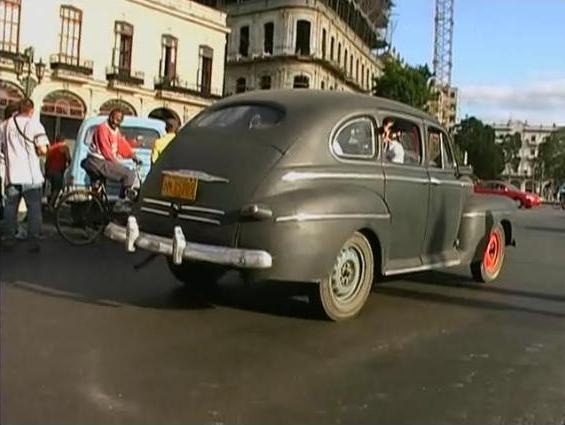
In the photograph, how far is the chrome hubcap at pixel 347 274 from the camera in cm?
640

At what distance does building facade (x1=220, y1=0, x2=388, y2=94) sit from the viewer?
59250mm

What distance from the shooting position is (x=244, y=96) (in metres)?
7.14

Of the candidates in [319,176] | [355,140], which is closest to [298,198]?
[319,176]

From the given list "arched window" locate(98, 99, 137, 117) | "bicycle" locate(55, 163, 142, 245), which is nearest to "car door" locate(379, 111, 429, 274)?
"bicycle" locate(55, 163, 142, 245)

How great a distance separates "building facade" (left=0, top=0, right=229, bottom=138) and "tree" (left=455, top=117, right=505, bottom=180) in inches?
2295

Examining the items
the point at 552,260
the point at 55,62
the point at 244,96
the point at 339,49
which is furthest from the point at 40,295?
the point at 339,49

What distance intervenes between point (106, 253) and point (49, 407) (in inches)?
220

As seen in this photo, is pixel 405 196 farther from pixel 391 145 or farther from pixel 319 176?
pixel 319 176

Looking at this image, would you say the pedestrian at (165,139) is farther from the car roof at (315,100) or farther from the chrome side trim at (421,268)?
the chrome side trim at (421,268)

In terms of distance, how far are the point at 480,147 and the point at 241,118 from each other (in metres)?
98.1

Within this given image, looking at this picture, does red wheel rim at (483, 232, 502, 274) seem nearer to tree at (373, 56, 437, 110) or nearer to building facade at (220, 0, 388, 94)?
tree at (373, 56, 437, 110)

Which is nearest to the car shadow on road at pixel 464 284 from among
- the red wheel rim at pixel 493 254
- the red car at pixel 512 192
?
the red wheel rim at pixel 493 254

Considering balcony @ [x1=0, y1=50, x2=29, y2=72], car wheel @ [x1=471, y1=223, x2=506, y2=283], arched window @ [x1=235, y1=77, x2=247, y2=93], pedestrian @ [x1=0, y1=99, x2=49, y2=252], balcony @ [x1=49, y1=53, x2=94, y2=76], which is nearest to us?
car wheel @ [x1=471, y1=223, x2=506, y2=283]

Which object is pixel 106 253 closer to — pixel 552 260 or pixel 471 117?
pixel 552 260
